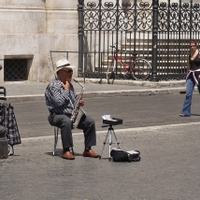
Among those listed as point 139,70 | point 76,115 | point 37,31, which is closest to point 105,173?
point 76,115

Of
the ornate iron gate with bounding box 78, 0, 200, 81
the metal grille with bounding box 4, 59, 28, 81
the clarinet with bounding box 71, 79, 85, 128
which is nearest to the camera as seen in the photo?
the clarinet with bounding box 71, 79, 85, 128

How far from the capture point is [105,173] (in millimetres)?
10078

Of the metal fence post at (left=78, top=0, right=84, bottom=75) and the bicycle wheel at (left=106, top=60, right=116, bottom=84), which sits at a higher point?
the metal fence post at (left=78, top=0, right=84, bottom=75)

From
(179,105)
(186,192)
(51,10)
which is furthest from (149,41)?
(186,192)

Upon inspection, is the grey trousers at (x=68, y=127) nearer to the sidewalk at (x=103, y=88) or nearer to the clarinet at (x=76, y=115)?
the clarinet at (x=76, y=115)

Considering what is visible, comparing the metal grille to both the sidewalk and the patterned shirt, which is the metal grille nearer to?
the sidewalk

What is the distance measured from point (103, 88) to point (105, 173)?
37.4ft

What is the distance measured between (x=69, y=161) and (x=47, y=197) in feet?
7.45

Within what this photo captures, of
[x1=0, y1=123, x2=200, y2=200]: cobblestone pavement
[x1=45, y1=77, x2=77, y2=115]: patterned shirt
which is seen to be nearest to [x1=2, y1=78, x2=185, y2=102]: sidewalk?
[x1=0, y1=123, x2=200, y2=200]: cobblestone pavement

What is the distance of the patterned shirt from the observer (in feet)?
36.8

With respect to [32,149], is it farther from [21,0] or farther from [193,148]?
[21,0]

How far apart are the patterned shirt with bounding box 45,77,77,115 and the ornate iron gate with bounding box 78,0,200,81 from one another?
11425 mm

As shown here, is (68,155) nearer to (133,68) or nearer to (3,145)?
(3,145)

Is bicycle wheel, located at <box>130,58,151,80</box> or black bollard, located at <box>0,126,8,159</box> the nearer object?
black bollard, located at <box>0,126,8,159</box>
